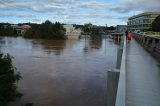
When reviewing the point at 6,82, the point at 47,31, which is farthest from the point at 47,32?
the point at 6,82

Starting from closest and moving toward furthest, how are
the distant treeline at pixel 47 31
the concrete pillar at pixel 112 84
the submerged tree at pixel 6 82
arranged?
1. the concrete pillar at pixel 112 84
2. the submerged tree at pixel 6 82
3. the distant treeline at pixel 47 31

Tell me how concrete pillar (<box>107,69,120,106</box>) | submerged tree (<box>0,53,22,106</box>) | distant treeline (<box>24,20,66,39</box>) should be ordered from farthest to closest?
distant treeline (<box>24,20,66,39</box>)
submerged tree (<box>0,53,22,106</box>)
concrete pillar (<box>107,69,120,106</box>)

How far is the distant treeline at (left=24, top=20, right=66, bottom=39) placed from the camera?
101500mm

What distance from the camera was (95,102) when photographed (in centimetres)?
1727

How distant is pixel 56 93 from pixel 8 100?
466 centimetres

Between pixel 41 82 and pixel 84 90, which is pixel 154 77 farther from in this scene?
pixel 41 82

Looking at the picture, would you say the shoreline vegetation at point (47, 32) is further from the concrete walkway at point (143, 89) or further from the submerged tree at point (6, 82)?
the concrete walkway at point (143, 89)

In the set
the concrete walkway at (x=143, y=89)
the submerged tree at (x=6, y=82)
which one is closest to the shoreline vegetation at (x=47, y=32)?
the submerged tree at (x=6, y=82)

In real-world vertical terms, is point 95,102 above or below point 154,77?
below

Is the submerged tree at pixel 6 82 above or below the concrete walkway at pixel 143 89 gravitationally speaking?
below

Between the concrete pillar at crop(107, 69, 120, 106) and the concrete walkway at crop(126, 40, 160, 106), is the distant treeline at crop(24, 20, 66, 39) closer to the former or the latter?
the concrete walkway at crop(126, 40, 160, 106)

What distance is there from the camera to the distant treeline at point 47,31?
102 m

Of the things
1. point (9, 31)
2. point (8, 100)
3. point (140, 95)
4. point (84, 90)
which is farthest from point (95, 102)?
point (9, 31)

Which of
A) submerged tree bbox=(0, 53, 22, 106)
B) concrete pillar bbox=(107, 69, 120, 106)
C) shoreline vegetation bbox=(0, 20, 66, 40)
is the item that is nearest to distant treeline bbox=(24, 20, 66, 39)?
shoreline vegetation bbox=(0, 20, 66, 40)
